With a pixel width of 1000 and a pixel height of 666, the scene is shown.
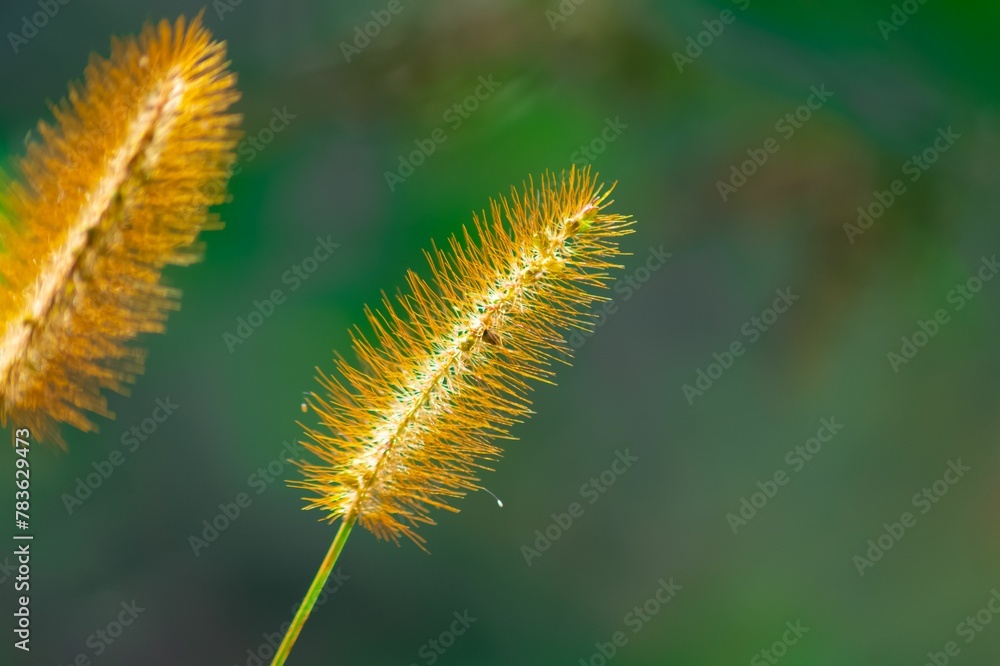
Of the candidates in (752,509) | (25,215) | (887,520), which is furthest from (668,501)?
(25,215)

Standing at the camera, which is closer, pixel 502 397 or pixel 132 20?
pixel 502 397

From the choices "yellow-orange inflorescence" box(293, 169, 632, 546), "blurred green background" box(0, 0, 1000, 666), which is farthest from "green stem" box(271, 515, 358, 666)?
"blurred green background" box(0, 0, 1000, 666)

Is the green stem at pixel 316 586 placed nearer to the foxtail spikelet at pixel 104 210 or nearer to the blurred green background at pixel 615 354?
the foxtail spikelet at pixel 104 210

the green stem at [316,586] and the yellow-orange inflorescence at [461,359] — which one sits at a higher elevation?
the yellow-orange inflorescence at [461,359]

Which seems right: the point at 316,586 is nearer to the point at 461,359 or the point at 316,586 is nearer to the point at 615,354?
the point at 461,359

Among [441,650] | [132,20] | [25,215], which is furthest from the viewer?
[441,650]

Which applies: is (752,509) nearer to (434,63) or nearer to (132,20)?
(434,63)

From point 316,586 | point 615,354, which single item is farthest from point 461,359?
point 615,354

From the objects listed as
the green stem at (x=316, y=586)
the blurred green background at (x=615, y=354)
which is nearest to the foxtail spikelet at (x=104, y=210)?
the green stem at (x=316, y=586)
